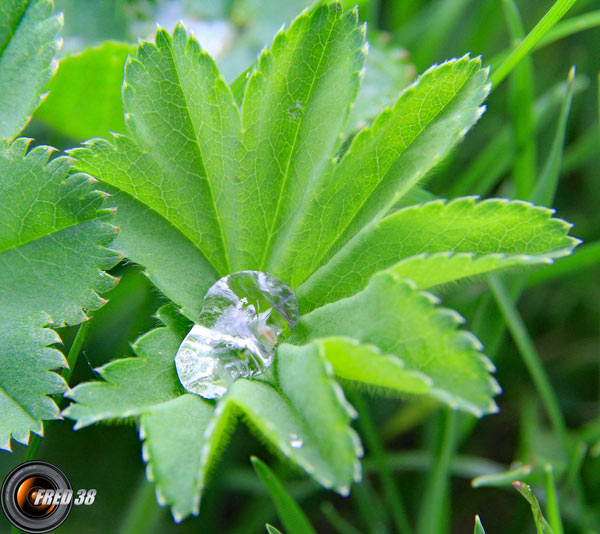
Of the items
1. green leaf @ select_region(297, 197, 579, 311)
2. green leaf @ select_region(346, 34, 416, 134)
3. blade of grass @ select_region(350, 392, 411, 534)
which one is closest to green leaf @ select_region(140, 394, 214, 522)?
green leaf @ select_region(297, 197, 579, 311)

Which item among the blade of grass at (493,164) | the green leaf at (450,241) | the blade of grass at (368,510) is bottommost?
the blade of grass at (368,510)

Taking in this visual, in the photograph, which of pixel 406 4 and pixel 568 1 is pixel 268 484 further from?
pixel 406 4

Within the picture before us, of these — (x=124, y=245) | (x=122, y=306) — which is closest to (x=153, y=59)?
(x=124, y=245)

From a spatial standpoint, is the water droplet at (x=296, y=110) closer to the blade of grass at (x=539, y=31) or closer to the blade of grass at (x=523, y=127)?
the blade of grass at (x=539, y=31)

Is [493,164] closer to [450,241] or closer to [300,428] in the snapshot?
[450,241]

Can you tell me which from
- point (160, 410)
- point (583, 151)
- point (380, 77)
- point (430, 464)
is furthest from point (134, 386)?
point (583, 151)

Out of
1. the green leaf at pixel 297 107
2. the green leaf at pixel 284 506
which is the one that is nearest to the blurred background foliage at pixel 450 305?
the green leaf at pixel 284 506

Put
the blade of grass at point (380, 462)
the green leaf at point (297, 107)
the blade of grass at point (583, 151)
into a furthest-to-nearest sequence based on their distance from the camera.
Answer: the blade of grass at point (583, 151)
the blade of grass at point (380, 462)
the green leaf at point (297, 107)
